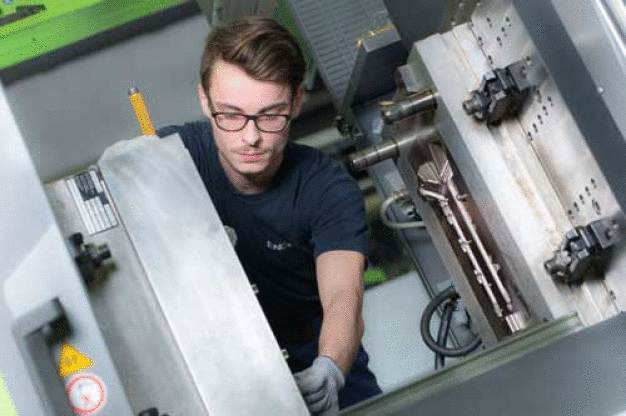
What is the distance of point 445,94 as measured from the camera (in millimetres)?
1839

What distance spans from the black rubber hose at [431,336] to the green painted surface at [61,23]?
4.49 feet

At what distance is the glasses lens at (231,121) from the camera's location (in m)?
1.74

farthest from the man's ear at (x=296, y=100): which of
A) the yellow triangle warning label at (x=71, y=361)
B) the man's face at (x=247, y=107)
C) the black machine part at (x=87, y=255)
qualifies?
the yellow triangle warning label at (x=71, y=361)

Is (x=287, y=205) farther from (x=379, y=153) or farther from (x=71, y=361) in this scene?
(x=71, y=361)

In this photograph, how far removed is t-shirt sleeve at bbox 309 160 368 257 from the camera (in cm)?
191

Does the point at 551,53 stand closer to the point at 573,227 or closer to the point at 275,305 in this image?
the point at 573,227

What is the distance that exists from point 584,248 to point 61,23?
1926 millimetres

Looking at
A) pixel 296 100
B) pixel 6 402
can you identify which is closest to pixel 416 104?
pixel 296 100

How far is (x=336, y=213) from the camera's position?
197 centimetres

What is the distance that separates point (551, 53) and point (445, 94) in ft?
1.53

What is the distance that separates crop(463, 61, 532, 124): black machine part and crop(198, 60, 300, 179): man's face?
366 mm

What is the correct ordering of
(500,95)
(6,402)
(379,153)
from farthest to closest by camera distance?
(379,153) < (500,95) < (6,402)

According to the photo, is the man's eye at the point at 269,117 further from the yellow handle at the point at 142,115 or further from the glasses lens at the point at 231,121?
the yellow handle at the point at 142,115

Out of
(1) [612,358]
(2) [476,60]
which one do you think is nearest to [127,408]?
(1) [612,358]
